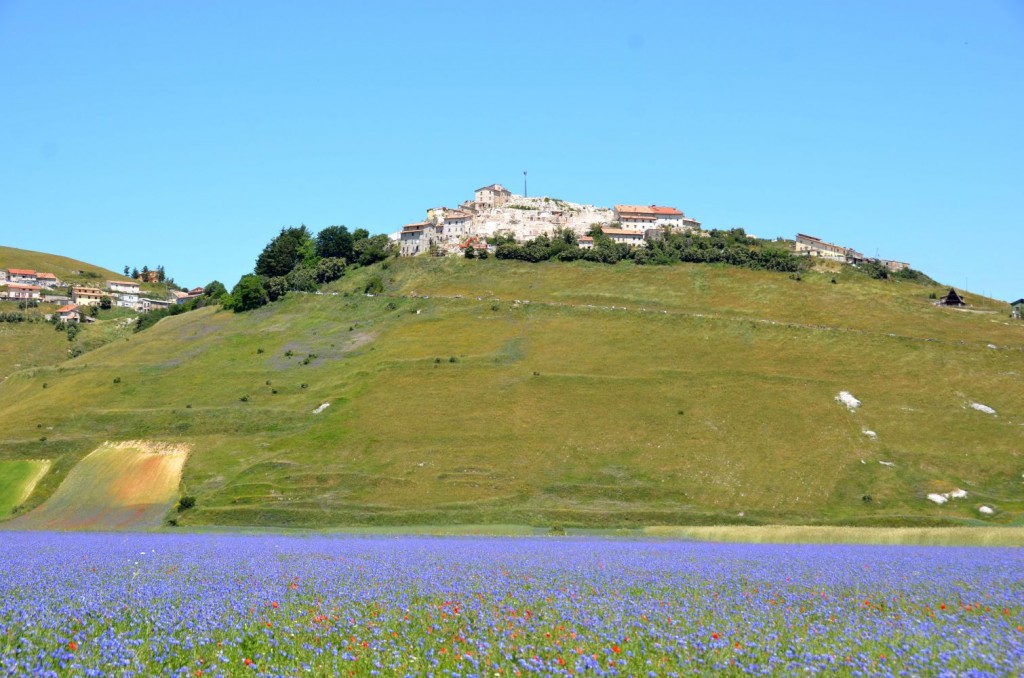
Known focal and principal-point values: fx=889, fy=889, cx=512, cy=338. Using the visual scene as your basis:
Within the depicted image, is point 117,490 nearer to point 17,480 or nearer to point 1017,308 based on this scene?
point 17,480

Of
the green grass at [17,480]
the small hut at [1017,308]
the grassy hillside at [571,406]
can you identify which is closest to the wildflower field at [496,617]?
the grassy hillside at [571,406]

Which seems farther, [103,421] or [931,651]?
[103,421]

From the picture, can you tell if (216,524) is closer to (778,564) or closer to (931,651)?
(778,564)

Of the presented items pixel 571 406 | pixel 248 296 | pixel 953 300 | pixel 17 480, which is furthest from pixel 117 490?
pixel 953 300

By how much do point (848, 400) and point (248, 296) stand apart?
12137 centimetres

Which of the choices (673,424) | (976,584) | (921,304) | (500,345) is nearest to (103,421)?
(500,345)

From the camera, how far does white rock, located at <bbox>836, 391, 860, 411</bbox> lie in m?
110

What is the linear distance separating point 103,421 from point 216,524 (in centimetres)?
4341

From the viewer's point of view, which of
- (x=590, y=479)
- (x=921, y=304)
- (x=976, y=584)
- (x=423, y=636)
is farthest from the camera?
(x=921, y=304)

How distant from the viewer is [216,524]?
82.6 metres

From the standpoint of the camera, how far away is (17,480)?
97812 mm

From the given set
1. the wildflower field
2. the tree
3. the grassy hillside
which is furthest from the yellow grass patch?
the tree

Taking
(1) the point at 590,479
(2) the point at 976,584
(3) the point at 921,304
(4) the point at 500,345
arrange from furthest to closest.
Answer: (3) the point at 921,304, (4) the point at 500,345, (1) the point at 590,479, (2) the point at 976,584

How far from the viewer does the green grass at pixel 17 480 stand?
9212cm
